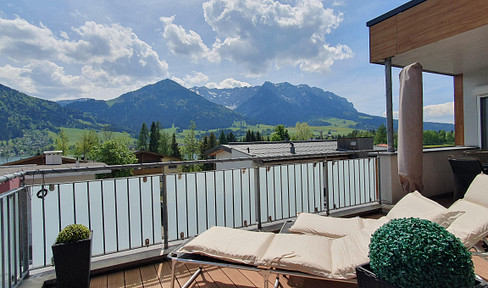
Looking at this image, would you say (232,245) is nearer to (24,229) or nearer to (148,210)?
(148,210)

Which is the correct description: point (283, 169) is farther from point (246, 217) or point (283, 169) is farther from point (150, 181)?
point (150, 181)

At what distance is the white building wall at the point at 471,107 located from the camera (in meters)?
6.59

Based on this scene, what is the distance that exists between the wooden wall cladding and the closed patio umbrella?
861mm

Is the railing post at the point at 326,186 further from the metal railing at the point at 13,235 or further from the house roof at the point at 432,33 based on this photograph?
the metal railing at the point at 13,235

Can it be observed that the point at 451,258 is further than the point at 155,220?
No

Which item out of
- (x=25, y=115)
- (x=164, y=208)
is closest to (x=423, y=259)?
(x=164, y=208)

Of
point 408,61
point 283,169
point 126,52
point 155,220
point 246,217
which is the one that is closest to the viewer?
point 155,220

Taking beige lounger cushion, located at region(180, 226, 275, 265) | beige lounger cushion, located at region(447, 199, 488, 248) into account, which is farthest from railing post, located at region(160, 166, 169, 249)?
beige lounger cushion, located at region(447, 199, 488, 248)

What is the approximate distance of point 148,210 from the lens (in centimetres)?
317

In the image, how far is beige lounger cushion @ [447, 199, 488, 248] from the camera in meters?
2.07

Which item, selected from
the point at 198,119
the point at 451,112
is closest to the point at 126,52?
the point at 198,119

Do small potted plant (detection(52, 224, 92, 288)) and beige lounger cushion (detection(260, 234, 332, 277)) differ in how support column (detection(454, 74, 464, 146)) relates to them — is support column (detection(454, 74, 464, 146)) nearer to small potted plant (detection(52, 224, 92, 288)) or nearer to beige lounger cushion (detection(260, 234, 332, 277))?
beige lounger cushion (detection(260, 234, 332, 277))

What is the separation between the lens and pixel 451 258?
4.08 ft

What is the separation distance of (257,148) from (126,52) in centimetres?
12883
